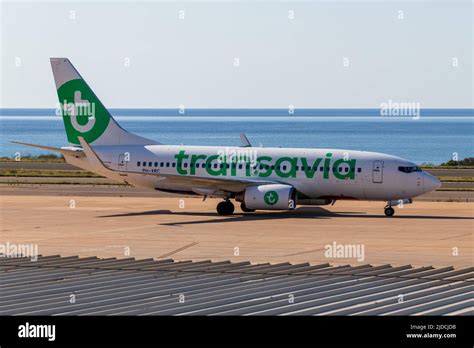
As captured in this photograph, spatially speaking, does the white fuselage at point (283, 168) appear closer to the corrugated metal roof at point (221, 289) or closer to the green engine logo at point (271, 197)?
the green engine logo at point (271, 197)

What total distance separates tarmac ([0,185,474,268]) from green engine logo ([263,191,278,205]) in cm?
89

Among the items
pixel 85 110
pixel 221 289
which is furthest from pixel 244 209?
pixel 221 289

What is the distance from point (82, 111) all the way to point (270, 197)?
1331cm

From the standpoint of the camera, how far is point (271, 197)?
55.1 metres

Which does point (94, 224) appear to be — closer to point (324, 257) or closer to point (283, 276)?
point (324, 257)

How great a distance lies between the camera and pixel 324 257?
1550 inches

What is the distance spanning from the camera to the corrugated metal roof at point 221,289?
21047 mm

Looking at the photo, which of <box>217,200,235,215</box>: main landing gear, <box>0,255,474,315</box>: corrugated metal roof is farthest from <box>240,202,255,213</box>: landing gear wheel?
<box>0,255,474,315</box>: corrugated metal roof

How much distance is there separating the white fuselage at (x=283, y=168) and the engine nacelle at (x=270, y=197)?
4.23 ft

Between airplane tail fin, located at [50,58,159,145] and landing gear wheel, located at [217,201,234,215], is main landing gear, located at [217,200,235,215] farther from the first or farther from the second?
airplane tail fin, located at [50,58,159,145]

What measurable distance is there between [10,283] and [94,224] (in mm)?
26773

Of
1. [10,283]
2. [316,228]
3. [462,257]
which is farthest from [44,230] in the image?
[10,283]

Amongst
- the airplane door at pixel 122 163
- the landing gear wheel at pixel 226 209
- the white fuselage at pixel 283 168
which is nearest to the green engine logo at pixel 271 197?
the white fuselage at pixel 283 168

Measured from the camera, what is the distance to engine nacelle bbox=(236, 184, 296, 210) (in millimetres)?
54938
